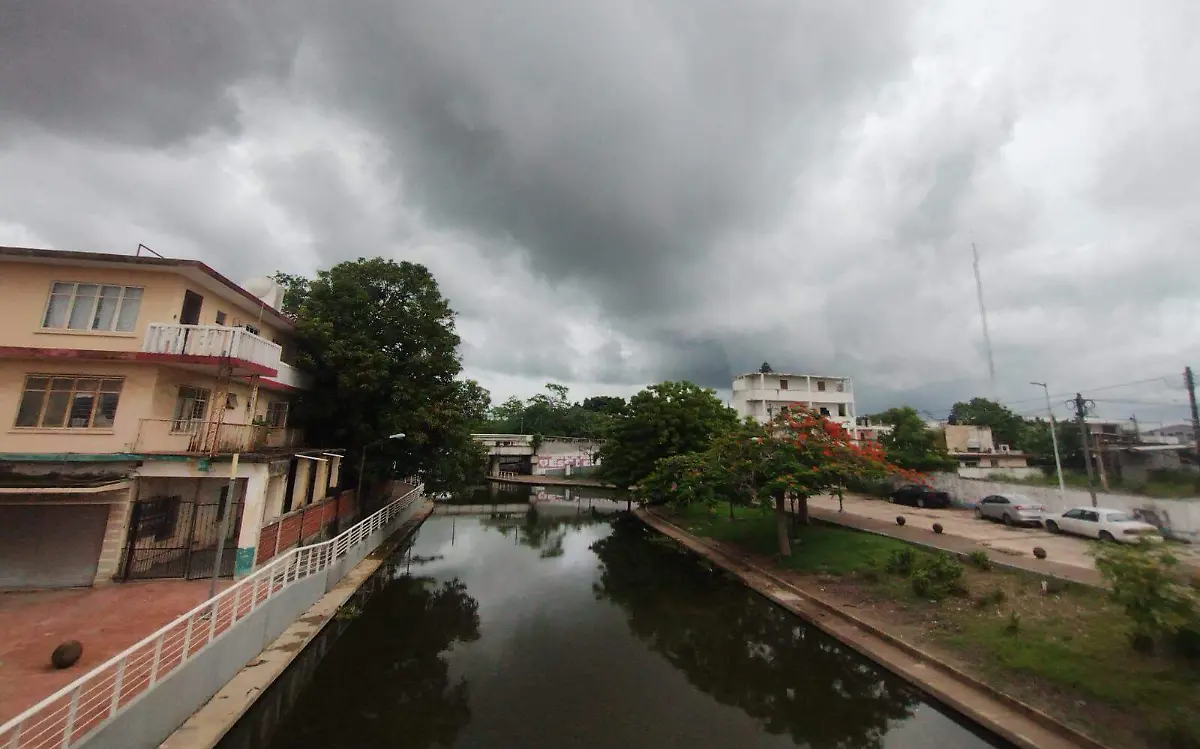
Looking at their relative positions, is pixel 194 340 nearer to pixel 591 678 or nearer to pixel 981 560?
pixel 591 678

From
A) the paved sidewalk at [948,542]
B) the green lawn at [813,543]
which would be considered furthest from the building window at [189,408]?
the paved sidewalk at [948,542]

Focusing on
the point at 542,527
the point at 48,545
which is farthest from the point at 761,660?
the point at 542,527

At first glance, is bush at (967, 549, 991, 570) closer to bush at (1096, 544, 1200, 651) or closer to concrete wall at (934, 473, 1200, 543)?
bush at (1096, 544, 1200, 651)

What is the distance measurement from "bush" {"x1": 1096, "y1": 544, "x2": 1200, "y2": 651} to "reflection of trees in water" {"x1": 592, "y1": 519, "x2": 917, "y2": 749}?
4.41 metres

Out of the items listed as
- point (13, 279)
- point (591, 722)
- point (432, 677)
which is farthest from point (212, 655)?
point (13, 279)

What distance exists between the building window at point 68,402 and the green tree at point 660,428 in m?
25.8

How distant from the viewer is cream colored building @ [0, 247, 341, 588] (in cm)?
1340

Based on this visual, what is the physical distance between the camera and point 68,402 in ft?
48.1

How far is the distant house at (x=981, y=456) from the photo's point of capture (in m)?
38.7

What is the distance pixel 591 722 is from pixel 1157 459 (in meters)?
46.5

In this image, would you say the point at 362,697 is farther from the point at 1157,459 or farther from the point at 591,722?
the point at 1157,459

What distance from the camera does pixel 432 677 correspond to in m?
11.8

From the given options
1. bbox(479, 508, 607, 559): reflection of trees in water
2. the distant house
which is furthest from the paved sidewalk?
bbox(479, 508, 607, 559): reflection of trees in water

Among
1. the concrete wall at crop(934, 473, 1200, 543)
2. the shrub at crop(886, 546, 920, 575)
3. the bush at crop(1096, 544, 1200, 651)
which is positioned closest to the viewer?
the bush at crop(1096, 544, 1200, 651)
